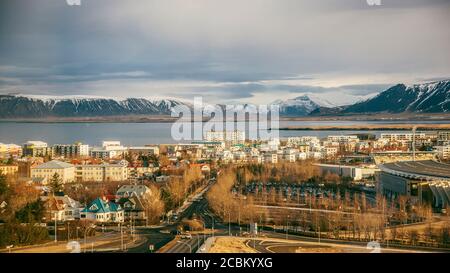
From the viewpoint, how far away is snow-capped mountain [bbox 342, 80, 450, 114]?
31.3ft

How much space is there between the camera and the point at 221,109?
1008cm

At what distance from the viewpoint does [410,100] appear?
10062 mm

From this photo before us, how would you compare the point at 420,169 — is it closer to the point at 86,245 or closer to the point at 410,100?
the point at 410,100

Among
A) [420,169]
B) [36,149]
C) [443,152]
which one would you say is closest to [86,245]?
[36,149]

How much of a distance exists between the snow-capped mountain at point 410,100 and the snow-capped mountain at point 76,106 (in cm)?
335

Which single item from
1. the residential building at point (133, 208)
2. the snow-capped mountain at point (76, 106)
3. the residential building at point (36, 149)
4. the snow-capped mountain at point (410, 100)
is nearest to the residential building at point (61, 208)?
the residential building at point (133, 208)

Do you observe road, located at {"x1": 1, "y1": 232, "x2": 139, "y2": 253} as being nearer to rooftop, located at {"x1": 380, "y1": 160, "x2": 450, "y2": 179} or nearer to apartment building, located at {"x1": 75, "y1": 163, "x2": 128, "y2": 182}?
apartment building, located at {"x1": 75, "y1": 163, "x2": 128, "y2": 182}

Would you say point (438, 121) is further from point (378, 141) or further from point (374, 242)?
point (374, 242)

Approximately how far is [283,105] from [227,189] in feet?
5.77

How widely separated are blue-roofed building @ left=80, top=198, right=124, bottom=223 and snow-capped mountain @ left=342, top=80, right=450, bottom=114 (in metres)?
4.52

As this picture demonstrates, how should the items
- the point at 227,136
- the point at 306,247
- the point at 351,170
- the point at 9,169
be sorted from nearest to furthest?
the point at 306,247
the point at 9,169
the point at 351,170
the point at 227,136

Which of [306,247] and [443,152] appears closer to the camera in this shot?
[306,247]
